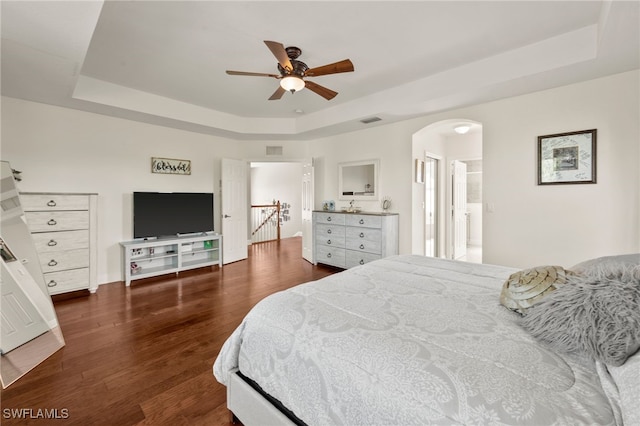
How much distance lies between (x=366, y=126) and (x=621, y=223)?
3.32 m

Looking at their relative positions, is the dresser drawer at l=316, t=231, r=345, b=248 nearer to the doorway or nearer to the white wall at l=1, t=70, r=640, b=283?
the white wall at l=1, t=70, r=640, b=283

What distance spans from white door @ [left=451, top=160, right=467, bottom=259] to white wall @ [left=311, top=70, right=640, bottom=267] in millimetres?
1878

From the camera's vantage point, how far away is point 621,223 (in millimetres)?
2775

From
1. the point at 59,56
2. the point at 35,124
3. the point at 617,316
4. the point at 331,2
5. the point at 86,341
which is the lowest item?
the point at 86,341

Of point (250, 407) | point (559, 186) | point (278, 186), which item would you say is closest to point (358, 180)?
point (559, 186)

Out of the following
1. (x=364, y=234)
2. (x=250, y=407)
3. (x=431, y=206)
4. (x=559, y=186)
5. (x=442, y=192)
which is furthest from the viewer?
(x=442, y=192)

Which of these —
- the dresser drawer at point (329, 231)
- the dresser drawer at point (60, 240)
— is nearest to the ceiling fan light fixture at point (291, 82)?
the dresser drawer at point (329, 231)

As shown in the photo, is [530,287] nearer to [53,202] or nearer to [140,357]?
[140,357]

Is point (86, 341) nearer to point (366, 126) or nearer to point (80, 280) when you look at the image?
point (80, 280)

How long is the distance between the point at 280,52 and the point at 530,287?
7.50 feet

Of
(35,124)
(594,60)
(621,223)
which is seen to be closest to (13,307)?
(35,124)

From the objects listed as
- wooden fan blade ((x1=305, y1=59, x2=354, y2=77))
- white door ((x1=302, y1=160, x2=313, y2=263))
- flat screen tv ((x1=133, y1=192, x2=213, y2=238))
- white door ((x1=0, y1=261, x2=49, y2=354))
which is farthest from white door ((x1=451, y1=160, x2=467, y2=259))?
white door ((x1=0, y1=261, x2=49, y2=354))

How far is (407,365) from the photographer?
925mm

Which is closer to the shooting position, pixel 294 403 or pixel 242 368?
pixel 294 403
